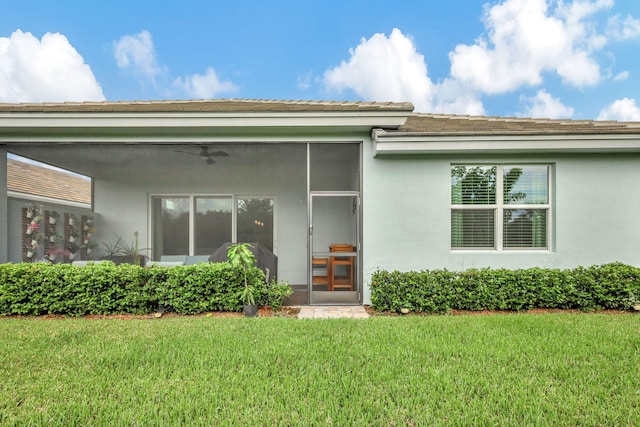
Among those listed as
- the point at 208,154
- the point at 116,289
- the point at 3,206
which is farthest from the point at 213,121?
the point at 3,206

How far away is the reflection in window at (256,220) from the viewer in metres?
9.37

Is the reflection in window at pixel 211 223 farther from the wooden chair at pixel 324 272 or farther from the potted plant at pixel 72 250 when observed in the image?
the wooden chair at pixel 324 272

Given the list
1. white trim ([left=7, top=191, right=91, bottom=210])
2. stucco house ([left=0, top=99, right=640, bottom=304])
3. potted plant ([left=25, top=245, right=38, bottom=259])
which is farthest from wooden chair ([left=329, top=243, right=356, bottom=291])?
white trim ([left=7, top=191, right=91, bottom=210])

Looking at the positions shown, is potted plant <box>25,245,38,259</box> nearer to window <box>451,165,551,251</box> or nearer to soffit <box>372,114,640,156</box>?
soffit <box>372,114,640,156</box>

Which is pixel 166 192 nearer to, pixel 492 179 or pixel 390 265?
pixel 390 265

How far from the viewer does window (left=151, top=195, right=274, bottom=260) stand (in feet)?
30.9

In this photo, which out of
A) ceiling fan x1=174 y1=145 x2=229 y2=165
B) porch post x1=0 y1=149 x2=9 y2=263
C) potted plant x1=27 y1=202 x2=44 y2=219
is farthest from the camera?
potted plant x1=27 y1=202 x2=44 y2=219

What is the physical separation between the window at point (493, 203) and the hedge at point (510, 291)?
0.97 metres

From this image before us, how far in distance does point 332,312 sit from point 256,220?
4481 millimetres

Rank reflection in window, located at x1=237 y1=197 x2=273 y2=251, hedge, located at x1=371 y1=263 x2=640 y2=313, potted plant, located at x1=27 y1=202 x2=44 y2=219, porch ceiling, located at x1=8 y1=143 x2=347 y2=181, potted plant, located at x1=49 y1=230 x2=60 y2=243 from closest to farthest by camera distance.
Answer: hedge, located at x1=371 y1=263 x2=640 y2=313 < porch ceiling, located at x1=8 y1=143 x2=347 y2=181 < potted plant, located at x1=27 y1=202 x2=44 y2=219 < potted plant, located at x1=49 y1=230 x2=60 y2=243 < reflection in window, located at x1=237 y1=197 x2=273 y2=251

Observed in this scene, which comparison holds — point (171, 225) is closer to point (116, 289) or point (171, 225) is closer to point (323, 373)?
point (116, 289)

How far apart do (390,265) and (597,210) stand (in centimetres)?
444

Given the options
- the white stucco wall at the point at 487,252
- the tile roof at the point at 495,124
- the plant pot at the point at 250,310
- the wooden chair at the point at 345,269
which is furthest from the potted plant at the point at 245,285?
the tile roof at the point at 495,124

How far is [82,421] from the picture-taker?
2.44 metres
